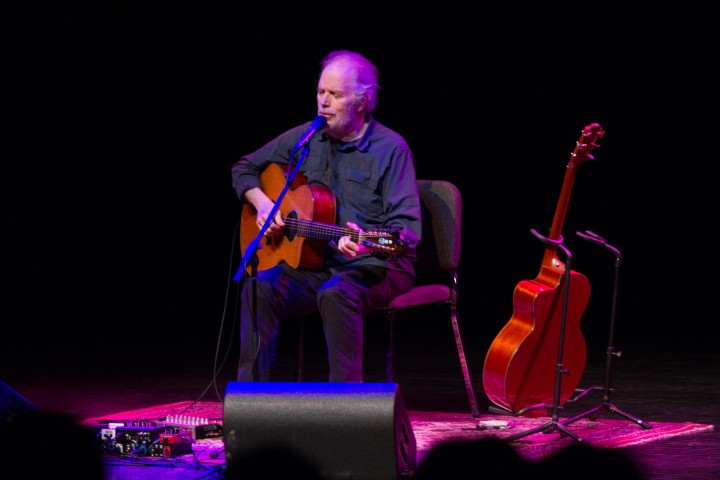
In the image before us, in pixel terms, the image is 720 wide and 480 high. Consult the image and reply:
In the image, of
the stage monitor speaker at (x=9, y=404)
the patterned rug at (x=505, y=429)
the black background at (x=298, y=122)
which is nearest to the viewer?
the stage monitor speaker at (x=9, y=404)

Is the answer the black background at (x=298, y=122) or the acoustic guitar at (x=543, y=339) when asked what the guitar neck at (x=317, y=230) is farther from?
the black background at (x=298, y=122)

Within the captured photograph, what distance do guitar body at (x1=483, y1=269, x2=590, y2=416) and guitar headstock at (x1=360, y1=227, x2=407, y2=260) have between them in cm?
54

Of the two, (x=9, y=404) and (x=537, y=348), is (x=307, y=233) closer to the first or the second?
(x=537, y=348)

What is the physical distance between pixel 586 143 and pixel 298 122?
3989 millimetres

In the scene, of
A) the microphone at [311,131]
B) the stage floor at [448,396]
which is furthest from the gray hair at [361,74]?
the stage floor at [448,396]

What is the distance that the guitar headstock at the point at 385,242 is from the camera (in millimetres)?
3445

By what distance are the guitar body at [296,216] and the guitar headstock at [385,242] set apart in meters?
Answer: 0.25

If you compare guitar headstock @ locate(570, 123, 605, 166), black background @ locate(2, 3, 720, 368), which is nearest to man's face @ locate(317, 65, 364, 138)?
guitar headstock @ locate(570, 123, 605, 166)

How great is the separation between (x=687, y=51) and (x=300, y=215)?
391cm

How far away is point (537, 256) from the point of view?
782 cm

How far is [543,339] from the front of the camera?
12.1 ft

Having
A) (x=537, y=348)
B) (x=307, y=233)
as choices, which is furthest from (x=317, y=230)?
(x=537, y=348)

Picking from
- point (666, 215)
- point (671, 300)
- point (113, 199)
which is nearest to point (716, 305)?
point (671, 300)

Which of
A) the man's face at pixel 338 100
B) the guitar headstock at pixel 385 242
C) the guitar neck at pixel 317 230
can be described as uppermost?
the man's face at pixel 338 100
